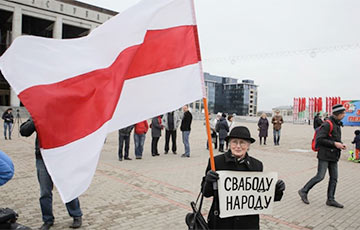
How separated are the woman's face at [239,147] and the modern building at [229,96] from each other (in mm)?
115990

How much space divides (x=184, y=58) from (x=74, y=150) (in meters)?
1.42

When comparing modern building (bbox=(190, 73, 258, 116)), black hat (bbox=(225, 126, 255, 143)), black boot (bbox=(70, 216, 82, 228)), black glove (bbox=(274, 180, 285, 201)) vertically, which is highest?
modern building (bbox=(190, 73, 258, 116))

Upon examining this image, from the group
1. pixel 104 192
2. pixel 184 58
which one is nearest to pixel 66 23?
pixel 104 192

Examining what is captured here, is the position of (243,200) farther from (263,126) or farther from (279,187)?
(263,126)

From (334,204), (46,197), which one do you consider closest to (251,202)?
(46,197)

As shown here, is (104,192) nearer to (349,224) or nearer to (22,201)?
(22,201)

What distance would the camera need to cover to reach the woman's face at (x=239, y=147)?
2527mm

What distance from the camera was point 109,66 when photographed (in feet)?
8.75

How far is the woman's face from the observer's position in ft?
8.29

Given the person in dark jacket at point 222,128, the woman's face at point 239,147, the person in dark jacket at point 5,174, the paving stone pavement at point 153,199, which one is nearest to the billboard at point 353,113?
the person in dark jacket at point 222,128

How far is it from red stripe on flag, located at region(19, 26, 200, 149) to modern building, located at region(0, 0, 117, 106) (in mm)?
39749

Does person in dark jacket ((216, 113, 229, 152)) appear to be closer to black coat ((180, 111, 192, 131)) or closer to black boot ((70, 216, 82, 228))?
black coat ((180, 111, 192, 131))

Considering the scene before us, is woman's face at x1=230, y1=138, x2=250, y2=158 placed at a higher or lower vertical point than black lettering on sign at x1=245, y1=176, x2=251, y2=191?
higher

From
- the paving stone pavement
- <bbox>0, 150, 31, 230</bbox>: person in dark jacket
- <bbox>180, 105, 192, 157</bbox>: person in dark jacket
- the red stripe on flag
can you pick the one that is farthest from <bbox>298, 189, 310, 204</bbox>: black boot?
<bbox>180, 105, 192, 157</bbox>: person in dark jacket
